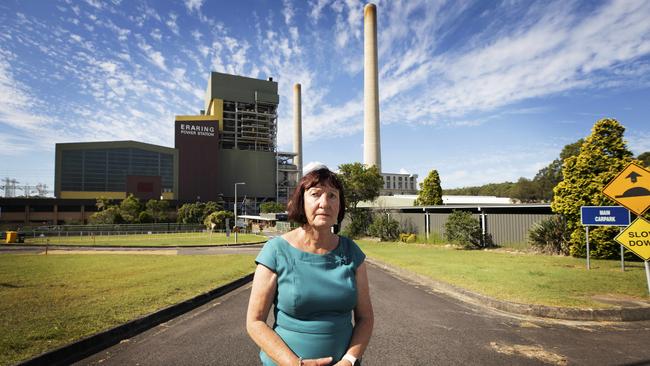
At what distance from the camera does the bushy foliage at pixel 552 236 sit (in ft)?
53.2

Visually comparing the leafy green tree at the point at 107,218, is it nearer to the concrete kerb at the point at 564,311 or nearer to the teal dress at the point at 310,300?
the concrete kerb at the point at 564,311

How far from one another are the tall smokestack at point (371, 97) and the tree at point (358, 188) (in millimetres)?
20631

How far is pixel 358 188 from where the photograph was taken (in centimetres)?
3462

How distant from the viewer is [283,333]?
203 cm

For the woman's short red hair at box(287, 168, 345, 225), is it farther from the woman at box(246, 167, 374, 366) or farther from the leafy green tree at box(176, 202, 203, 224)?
the leafy green tree at box(176, 202, 203, 224)

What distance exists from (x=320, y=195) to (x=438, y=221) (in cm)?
2481

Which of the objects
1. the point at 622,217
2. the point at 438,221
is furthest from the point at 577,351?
the point at 438,221

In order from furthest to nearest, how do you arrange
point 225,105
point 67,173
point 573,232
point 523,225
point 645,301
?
point 225,105
point 67,173
point 523,225
point 573,232
point 645,301

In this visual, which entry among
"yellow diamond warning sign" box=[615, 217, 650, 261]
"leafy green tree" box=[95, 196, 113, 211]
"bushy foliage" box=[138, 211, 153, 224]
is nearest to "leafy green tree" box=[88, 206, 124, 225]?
"bushy foliage" box=[138, 211, 153, 224]

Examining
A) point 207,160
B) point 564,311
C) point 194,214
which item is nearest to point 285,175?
point 207,160

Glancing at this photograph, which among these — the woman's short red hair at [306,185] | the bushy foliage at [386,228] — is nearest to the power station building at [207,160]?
the bushy foliage at [386,228]

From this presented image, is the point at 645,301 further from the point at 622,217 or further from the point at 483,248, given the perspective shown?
the point at 483,248

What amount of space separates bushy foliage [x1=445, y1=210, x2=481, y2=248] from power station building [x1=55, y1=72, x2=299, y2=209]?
70.2 m

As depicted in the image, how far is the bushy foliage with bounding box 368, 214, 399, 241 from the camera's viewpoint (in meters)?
28.5
